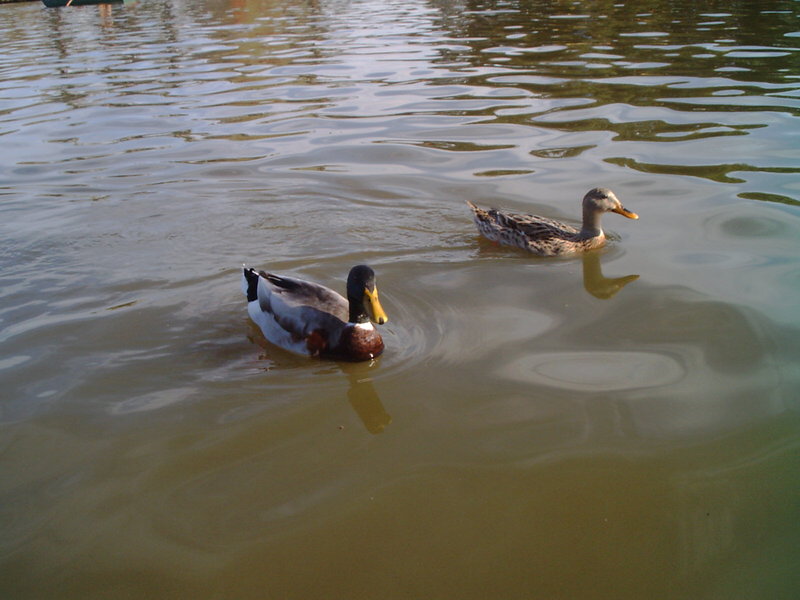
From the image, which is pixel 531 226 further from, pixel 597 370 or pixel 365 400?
pixel 365 400

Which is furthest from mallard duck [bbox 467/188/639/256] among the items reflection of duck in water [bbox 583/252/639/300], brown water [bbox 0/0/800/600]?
reflection of duck in water [bbox 583/252/639/300]

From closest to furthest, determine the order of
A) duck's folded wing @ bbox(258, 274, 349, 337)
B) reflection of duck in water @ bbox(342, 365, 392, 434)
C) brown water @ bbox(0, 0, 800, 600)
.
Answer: brown water @ bbox(0, 0, 800, 600) → reflection of duck in water @ bbox(342, 365, 392, 434) → duck's folded wing @ bbox(258, 274, 349, 337)

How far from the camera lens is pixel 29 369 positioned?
18.2ft

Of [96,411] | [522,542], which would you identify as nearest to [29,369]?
[96,411]

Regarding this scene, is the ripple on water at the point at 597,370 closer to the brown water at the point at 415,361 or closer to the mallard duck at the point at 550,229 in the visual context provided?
the brown water at the point at 415,361

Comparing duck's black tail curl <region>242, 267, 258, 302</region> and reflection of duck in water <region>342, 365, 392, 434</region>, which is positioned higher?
duck's black tail curl <region>242, 267, 258, 302</region>

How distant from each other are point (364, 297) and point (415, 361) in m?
0.60

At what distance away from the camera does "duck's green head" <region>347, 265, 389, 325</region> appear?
5590 millimetres

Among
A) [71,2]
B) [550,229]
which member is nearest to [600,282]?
[550,229]

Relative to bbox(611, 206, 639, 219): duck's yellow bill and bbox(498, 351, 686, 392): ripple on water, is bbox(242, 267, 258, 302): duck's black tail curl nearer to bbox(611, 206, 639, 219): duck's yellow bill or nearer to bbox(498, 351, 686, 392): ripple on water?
bbox(498, 351, 686, 392): ripple on water

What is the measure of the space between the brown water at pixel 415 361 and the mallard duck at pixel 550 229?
0.16 metres

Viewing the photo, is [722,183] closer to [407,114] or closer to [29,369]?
[407,114]

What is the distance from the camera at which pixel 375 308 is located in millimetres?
5594

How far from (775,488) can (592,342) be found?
187 centimetres
